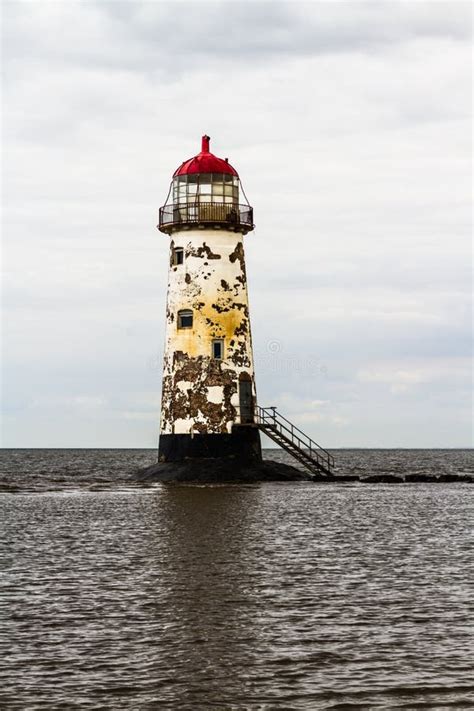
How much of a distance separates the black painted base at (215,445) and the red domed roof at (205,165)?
38.2 ft

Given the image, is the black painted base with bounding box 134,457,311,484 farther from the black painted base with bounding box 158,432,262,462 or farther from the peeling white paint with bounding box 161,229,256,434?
the peeling white paint with bounding box 161,229,256,434

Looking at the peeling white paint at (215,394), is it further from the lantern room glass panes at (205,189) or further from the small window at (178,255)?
the lantern room glass panes at (205,189)

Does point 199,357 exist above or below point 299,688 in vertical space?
above

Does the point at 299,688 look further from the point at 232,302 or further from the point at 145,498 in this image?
the point at 232,302

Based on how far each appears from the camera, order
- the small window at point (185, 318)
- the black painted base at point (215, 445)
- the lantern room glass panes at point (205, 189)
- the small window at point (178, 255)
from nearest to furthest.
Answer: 1. the black painted base at point (215, 445)
2. the small window at point (185, 318)
3. the lantern room glass panes at point (205, 189)
4. the small window at point (178, 255)

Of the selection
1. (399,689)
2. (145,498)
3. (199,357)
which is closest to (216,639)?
(399,689)

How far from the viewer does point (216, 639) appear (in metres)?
15.0

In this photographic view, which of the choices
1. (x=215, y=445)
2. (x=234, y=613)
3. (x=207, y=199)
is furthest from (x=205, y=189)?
(x=234, y=613)

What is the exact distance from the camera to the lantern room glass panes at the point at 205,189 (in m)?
48.5

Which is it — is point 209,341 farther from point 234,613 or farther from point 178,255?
point 234,613

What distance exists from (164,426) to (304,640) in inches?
1339

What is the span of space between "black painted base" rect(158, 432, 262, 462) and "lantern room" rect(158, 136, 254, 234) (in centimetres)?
928

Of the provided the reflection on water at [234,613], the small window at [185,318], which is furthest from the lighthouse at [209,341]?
the reflection on water at [234,613]

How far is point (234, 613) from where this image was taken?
1675cm
